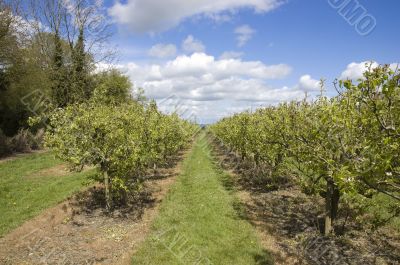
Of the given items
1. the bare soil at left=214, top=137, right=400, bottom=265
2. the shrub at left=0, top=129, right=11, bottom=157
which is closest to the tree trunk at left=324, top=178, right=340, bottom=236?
the bare soil at left=214, top=137, right=400, bottom=265

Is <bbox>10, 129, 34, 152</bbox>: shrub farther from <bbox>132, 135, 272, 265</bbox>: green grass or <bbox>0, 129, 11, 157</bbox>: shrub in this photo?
<bbox>132, 135, 272, 265</bbox>: green grass

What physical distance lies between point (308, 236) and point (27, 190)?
14.8 meters

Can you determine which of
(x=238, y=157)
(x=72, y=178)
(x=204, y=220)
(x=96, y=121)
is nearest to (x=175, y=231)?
(x=204, y=220)

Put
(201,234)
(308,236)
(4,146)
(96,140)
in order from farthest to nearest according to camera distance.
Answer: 1. (4,146)
2. (96,140)
3. (201,234)
4. (308,236)

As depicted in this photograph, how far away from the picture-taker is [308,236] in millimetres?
12250

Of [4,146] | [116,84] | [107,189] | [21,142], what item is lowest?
[107,189]

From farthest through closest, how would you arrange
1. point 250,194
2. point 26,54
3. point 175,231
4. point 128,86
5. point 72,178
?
point 128,86
point 26,54
point 72,178
point 250,194
point 175,231

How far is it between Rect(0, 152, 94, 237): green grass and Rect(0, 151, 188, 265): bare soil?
0.73 m

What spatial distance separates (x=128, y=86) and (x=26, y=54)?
25.5 metres

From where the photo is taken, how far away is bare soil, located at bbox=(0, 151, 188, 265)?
10.9m

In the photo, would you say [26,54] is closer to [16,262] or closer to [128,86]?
[128,86]

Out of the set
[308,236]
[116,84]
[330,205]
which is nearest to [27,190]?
[308,236]

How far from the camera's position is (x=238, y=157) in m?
33.5

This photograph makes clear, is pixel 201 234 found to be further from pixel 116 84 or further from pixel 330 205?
pixel 116 84
